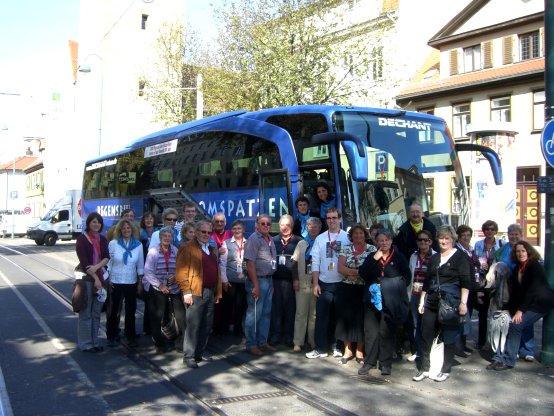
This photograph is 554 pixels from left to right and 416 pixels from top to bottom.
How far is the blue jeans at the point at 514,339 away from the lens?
7.26 metres

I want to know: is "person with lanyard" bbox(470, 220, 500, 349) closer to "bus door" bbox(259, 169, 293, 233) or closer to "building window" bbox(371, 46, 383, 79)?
"bus door" bbox(259, 169, 293, 233)

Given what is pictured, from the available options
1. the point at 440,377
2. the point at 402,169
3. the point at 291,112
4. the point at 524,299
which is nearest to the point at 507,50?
the point at 291,112

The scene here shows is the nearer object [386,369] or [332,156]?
[386,369]

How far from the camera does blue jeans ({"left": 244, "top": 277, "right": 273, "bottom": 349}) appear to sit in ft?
26.3

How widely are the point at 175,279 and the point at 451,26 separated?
998 inches

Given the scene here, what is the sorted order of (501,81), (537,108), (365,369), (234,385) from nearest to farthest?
(234,385) < (365,369) < (537,108) < (501,81)

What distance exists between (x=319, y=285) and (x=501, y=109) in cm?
2171

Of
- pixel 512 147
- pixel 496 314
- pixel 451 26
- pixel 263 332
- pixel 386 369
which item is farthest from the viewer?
pixel 451 26

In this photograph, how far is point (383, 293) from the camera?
6.88 meters

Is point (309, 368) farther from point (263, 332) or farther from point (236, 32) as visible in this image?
point (236, 32)

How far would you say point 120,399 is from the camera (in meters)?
6.01

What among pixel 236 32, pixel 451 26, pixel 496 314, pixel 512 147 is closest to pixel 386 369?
pixel 496 314

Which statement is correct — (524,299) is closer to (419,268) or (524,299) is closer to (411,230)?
(419,268)

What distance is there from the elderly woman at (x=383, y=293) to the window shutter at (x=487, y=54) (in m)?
23.1
